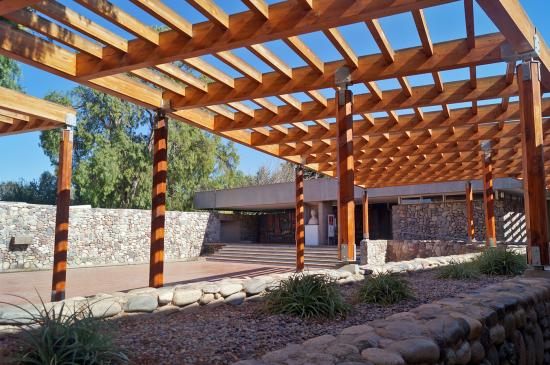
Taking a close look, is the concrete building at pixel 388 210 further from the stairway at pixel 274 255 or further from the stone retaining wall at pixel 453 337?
the stone retaining wall at pixel 453 337

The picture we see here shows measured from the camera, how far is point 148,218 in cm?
1952

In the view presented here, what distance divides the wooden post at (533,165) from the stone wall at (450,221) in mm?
14223

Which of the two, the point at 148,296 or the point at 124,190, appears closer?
the point at 148,296

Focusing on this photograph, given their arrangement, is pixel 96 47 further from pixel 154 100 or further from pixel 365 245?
pixel 365 245

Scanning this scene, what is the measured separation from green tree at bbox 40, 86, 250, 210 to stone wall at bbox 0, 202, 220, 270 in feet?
12.5

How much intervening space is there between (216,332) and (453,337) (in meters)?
1.86

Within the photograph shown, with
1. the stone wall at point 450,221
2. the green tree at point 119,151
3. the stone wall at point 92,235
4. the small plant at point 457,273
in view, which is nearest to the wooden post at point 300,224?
the small plant at point 457,273

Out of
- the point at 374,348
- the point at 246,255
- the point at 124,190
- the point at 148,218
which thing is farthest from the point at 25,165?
the point at 374,348

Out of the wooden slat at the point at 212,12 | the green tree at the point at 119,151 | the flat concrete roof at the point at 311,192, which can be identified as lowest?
the flat concrete roof at the point at 311,192

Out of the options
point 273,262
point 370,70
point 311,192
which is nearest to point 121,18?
point 370,70

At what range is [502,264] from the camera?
759cm

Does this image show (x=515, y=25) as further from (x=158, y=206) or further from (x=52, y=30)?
(x=158, y=206)

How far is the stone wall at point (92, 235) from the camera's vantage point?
15.0m

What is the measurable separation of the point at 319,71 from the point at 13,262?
43.7 ft
